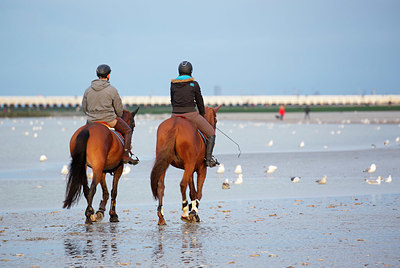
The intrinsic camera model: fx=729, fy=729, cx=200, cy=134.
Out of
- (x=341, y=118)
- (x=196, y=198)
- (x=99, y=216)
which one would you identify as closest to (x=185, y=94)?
(x=196, y=198)

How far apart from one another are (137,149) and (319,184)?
14871 mm

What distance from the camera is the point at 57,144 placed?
1330 inches

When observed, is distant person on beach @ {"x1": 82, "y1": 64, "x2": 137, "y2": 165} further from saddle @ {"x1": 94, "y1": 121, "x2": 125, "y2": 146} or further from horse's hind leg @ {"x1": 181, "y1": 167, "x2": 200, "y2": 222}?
horse's hind leg @ {"x1": 181, "y1": 167, "x2": 200, "y2": 222}

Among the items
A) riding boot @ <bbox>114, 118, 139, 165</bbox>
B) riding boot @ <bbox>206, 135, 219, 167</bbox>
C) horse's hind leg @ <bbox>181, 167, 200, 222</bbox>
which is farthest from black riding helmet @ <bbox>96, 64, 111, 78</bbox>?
horse's hind leg @ <bbox>181, 167, 200, 222</bbox>

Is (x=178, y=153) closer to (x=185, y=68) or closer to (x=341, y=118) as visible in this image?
(x=185, y=68)

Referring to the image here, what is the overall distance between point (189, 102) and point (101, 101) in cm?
151

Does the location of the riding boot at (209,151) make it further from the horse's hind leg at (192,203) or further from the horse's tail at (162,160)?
the horse's tail at (162,160)

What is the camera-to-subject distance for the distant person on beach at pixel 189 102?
12.3 meters

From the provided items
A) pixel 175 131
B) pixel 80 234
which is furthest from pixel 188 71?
pixel 80 234

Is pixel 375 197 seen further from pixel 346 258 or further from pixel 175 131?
pixel 346 258

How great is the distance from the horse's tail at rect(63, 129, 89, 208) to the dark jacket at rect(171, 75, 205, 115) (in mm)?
1671

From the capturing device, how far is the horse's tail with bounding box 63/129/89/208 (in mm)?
11562

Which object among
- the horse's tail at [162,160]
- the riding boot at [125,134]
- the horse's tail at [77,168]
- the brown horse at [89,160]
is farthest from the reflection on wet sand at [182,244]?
the riding boot at [125,134]

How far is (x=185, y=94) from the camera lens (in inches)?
487
